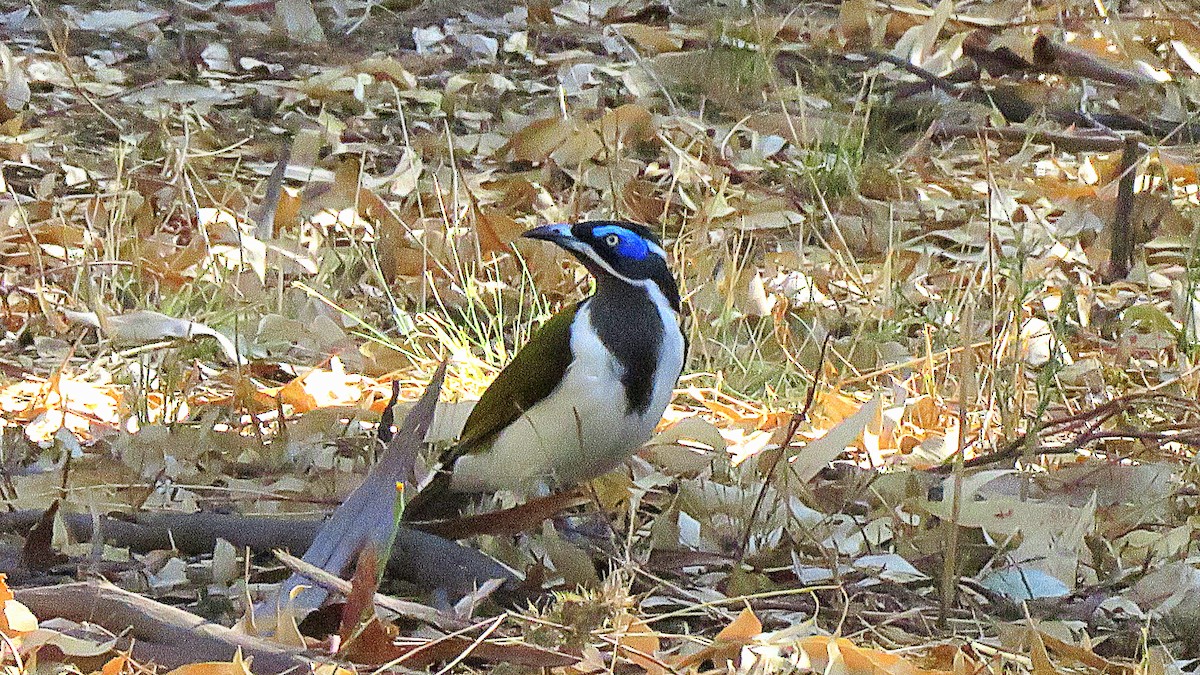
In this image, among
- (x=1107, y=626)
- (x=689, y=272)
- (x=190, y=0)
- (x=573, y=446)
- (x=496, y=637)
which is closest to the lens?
(x=496, y=637)

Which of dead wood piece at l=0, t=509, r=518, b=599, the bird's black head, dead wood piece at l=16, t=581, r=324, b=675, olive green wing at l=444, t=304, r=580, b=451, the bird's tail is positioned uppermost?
the bird's black head

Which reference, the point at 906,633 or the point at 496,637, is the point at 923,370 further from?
the point at 496,637

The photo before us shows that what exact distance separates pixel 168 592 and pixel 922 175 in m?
3.59

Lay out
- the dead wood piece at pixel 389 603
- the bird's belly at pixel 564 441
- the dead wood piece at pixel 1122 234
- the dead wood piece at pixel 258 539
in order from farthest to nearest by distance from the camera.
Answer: the dead wood piece at pixel 1122 234, the bird's belly at pixel 564 441, the dead wood piece at pixel 258 539, the dead wood piece at pixel 389 603

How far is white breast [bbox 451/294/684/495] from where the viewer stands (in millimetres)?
3150

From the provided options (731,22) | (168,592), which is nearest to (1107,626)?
(168,592)

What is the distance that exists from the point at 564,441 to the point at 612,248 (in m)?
0.35

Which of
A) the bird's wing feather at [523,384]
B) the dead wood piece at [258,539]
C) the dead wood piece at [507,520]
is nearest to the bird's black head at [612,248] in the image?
the bird's wing feather at [523,384]

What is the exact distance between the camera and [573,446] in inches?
127

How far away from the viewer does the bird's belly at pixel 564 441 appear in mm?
3148

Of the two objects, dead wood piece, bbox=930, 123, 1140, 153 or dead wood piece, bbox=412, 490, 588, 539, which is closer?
dead wood piece, bbox=412, 490, 588, 539

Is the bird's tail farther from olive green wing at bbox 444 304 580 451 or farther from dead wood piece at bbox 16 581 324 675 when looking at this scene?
dead wood piece at bbox 16 581 324 675

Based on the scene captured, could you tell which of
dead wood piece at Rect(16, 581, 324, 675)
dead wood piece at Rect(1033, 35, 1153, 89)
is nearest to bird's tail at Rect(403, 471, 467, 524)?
dead wood piece at Rect(16, 581, 324, 675)

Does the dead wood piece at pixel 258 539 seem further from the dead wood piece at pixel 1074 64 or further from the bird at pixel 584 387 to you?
the dead wood piece at pixel 1074 64
